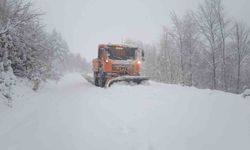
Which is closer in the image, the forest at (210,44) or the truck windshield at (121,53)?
the truck windshield at (121,53)

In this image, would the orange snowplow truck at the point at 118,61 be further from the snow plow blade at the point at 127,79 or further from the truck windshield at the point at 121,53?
the snow plow blade at the point at 127,79

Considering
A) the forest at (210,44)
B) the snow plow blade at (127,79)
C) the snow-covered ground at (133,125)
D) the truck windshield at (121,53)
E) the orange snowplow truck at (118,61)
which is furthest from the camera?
the forest at (210,44)

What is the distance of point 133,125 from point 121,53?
10651 millimetres

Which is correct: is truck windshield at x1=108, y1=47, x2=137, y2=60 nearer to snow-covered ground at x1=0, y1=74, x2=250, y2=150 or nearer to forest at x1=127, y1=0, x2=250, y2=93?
snow-covered ground at x1=0, y1=74, x2=250, y2=150

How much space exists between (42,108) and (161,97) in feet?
13.5

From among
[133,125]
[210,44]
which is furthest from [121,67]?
[210,44]

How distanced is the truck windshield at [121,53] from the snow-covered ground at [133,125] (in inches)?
309

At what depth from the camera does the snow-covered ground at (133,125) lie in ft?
17.1

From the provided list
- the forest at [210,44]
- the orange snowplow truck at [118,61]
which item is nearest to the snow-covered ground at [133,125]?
the orange snowplow truck at [118,61]

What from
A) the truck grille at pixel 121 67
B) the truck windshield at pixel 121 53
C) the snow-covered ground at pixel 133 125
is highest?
the truck windshield at pixel 121 53

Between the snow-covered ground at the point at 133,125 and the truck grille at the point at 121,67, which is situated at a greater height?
the truck grille at the point at 121,67

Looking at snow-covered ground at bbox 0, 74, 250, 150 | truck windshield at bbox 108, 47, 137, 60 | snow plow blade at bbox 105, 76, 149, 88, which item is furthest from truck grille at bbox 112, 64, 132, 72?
snow-covered ground at bbox 0, 74, 250, 150

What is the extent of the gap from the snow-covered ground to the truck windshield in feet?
25.7

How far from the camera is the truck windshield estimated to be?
16656mm
